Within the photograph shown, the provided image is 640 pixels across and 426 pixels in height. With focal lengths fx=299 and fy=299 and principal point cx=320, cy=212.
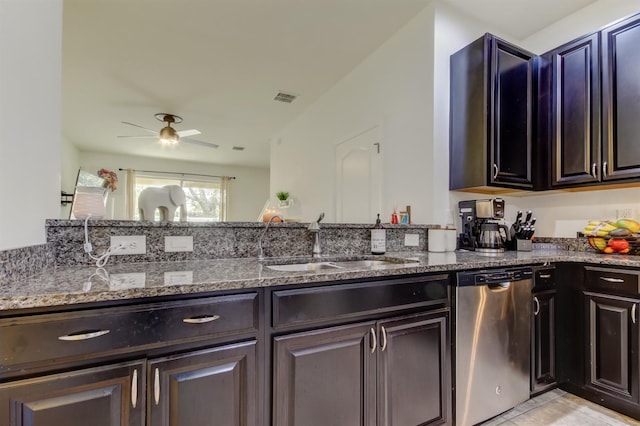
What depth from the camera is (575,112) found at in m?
2.23

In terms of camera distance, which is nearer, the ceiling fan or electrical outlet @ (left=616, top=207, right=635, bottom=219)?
electrical outlet @ (left=616, top=207, right=635, bottom=219)

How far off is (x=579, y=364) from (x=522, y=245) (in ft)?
2.75

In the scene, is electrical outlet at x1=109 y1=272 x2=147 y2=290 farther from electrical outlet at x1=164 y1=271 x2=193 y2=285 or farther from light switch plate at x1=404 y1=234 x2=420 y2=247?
light switch plate at x1=404 y1=234 x2=420 y2=247

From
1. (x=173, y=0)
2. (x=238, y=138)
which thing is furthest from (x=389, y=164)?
(x=238, y=138)

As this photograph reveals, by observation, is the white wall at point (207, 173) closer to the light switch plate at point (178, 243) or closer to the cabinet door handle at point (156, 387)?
the light switch plate at point (178, 243)

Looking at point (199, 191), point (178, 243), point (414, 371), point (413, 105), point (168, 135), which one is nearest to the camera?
point (414, 371)

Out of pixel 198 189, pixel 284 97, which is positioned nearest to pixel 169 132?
pixel 284 97

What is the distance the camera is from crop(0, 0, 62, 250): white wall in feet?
3.28

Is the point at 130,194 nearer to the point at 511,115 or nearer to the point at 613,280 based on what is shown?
the point at 511,115

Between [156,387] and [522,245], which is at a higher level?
[522,245]

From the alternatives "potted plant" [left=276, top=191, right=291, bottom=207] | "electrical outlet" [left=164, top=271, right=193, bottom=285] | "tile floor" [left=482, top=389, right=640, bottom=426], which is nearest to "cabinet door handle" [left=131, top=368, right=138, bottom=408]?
"electrical outlet" [left=164, top=271, right=193, bottom=285]

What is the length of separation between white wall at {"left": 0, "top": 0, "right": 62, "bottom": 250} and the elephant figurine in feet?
1.25

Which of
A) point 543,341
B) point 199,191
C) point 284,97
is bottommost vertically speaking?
point 543,341

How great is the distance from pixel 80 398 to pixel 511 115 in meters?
2.84
